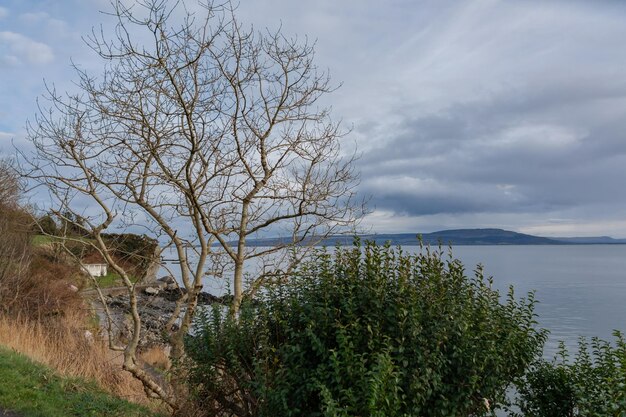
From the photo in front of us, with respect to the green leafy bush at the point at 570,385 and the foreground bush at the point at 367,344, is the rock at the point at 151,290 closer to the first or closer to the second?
the foreground bush at the point at 367,344

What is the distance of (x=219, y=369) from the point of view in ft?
21.9

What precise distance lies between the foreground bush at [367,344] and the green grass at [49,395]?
201 centimetres

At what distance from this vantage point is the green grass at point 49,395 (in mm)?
7754

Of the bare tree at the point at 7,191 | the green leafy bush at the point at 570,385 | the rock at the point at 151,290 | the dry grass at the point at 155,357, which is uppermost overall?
the bare tree at the point at 7,191

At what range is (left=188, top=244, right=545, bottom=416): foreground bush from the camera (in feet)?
17.7

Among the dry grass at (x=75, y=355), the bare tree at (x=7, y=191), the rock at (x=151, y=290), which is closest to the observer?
the dry grass at (x=75, y=355)

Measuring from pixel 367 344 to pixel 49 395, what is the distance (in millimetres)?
5031

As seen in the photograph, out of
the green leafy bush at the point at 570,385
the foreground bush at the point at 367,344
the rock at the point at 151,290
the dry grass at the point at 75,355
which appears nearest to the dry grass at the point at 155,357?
the dry grass at the point at 75,355

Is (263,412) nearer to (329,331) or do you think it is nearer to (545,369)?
(329,331)

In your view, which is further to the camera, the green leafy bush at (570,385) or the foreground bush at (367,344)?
the green leafy bush at (570,385)

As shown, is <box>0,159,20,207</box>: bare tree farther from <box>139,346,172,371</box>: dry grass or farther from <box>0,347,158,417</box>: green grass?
<box>0,347,158,417</box>: green grass

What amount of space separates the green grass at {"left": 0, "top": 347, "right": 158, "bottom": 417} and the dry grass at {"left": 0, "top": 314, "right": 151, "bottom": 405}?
0.58 meters


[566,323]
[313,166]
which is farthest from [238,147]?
[566,323]

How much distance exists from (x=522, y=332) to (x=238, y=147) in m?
4.77
